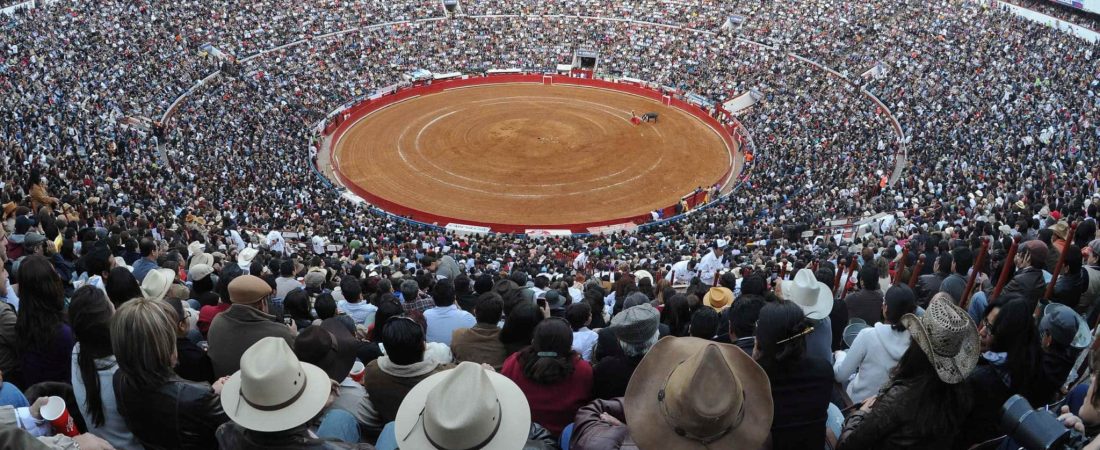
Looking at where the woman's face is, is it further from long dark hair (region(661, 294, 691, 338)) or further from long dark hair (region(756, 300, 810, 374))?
long dark hair (region(661, 294, 691, 338))

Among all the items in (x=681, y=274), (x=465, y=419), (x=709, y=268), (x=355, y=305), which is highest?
(x=465, y=419)

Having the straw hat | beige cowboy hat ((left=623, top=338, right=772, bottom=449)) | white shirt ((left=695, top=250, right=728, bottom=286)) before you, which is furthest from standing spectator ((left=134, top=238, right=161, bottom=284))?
white shirt ((left=695, top=250, right=728, bottom=286))

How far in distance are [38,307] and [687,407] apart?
20.5ft

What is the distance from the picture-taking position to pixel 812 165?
37.8 meters

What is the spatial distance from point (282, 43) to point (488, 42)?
14864 mm

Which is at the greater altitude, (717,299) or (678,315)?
(678,315)

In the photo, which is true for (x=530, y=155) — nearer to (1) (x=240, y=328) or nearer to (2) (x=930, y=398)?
(1) (x=240, y=328)

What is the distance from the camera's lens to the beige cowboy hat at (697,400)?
4730 millimetres

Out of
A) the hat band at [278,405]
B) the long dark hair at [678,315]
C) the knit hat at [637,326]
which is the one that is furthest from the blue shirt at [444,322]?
the hat band at [278,405]

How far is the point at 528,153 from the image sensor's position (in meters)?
44.2

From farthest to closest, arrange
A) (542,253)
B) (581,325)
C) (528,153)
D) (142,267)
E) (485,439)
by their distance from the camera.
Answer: (528,153), (542,253), (142,267), (581,325), (485,439)

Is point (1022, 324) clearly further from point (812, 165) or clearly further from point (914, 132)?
point (914, 132)

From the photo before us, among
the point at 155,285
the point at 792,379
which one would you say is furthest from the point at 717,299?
the point at 155,285

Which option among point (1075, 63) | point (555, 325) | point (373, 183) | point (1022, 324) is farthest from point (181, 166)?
point (1075, 63)
